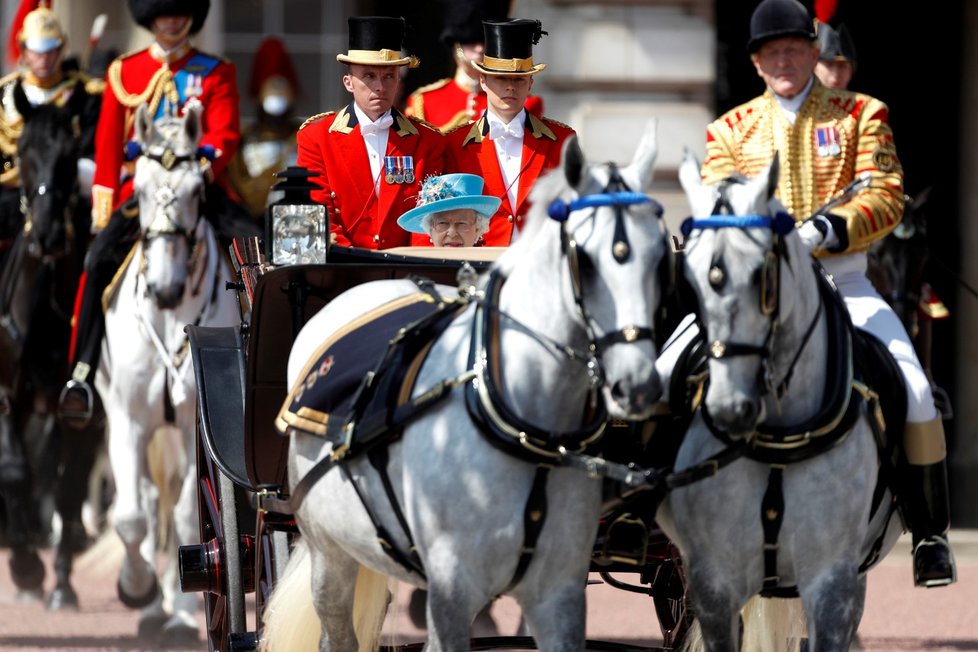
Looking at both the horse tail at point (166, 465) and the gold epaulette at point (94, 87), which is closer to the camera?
the horse tail at point (166, 465)

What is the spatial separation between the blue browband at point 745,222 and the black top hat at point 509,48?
72.7 inches

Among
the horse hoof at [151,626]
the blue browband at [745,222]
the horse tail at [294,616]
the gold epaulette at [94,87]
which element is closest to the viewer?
the blue browband at [745,222]

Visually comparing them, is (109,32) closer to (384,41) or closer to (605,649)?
(384,41)

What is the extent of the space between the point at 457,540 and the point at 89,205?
6052mm

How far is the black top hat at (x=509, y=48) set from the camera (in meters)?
6.59

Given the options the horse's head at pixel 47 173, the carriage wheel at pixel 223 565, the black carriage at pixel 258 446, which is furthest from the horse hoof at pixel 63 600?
the carriage wheel at pixel 223 565

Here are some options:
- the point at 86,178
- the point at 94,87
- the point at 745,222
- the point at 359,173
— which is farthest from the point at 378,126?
the point at 94,87

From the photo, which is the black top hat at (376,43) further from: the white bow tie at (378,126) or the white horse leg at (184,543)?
the white horse leg at (184,543)

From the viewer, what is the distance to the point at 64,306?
33.4 ft

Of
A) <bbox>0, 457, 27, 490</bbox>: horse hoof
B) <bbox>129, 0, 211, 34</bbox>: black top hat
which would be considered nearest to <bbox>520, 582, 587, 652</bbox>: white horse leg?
<bbox>129, 0, 211, 34</bbox>: black top hat

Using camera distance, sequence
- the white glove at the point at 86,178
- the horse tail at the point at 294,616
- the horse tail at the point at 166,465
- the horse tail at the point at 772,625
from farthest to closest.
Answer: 1. the white glove at the point at 86,178
2. the horse tail at the point at 166,465
3. the horse tail at the point at 772,625
4. the horse tail at the point at 294,616

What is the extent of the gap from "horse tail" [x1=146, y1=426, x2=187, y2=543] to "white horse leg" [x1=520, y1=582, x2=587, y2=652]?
4.18 meters

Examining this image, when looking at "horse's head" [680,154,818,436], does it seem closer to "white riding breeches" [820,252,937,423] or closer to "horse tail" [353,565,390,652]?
"white riding breeches" [820,252,937,423]

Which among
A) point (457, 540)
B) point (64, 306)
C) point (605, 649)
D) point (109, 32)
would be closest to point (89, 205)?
point (64, 306)
